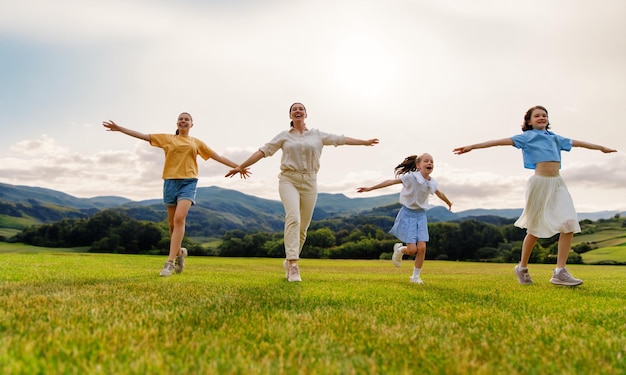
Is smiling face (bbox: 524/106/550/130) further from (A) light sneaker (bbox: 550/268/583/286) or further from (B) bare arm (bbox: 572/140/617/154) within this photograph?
(A) light sneaker (bbox: 550/268/583/286)

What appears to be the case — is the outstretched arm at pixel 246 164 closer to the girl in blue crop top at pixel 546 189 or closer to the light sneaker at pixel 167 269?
the light sneaker at pixel 167 269

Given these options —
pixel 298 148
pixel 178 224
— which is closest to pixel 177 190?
pixel 178 224

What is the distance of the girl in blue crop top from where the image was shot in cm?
820

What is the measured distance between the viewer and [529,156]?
8.56 meters

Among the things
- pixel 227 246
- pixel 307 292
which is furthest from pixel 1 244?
pixel 307 292

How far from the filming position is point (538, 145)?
27.8ft

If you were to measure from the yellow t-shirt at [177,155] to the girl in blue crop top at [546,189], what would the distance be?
5.51 metres

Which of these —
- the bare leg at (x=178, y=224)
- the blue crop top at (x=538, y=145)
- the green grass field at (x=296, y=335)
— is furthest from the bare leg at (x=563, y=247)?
the bare leg at (x=178, y=224)

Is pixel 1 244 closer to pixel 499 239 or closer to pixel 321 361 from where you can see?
pixel 499 239

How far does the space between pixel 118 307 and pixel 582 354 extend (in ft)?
12.9

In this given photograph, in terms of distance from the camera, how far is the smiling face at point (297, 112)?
29.7ft

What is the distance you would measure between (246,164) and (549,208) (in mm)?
6122

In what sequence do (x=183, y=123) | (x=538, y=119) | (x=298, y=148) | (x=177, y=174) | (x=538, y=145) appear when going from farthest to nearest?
(x=183, y=123)
(x=177, y=174)
(x=298, y=148)
(x=538, y=119)
(x=538, y=145)

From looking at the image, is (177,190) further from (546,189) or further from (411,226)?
(546,189)
